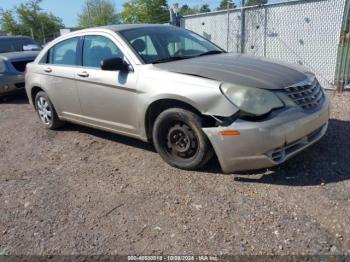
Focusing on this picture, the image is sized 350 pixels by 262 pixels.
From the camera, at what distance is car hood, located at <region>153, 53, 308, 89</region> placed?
3.12 metres

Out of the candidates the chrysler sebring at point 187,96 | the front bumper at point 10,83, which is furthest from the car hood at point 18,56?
the chrysler sebring at point 187,96

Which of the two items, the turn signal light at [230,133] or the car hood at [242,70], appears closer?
the turn signal light at [230,133]

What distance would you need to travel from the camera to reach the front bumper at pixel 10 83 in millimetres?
8008

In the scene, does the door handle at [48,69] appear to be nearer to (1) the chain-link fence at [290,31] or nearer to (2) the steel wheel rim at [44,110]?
(2) the steel wheel rim at [44,110]

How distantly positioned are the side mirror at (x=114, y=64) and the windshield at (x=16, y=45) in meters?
7.17


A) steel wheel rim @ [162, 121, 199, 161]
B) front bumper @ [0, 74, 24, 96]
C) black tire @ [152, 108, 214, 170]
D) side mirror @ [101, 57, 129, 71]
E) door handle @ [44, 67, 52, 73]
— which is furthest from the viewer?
front bumper @ [0, 74, 24, 96]

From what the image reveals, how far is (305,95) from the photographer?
3252 millimetres

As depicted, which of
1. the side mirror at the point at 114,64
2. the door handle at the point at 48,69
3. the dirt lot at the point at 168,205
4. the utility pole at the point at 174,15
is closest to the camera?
the dirt lot at the point at 168,205

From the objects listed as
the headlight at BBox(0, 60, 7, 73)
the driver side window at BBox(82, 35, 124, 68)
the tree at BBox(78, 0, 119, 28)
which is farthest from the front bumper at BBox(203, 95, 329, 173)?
the tree at BBox(78, 0, 119, 28)

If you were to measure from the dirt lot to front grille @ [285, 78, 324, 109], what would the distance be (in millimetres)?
666

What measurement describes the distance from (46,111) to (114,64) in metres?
2.34

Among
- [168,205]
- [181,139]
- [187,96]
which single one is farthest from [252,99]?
[168,205]

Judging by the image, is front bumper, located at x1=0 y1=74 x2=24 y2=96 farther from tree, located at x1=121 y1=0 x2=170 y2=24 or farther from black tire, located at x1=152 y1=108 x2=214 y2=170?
tree, located at x1=121 y1=0 x2=170 y2=24

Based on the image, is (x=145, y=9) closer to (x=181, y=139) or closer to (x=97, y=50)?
(x=97, y=50)
